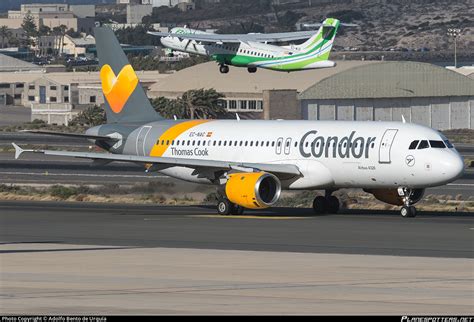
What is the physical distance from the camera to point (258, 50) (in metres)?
123

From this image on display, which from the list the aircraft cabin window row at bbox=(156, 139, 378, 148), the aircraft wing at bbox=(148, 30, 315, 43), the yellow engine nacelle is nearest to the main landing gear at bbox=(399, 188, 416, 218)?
the aircraft cabin window row at bbox=(156, 139, 378, 148)

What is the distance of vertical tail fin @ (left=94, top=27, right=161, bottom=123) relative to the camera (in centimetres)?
5875

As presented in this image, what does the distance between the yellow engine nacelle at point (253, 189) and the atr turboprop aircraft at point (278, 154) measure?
4 cm

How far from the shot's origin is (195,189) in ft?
202

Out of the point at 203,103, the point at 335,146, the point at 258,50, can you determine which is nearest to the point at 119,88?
the point at 335,146

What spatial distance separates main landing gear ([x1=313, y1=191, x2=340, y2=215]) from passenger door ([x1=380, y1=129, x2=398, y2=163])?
177 inches

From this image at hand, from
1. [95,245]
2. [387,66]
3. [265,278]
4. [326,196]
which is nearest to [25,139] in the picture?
[387,66]

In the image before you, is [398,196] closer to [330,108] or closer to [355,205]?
[355,205]

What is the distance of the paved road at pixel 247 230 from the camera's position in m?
39.2

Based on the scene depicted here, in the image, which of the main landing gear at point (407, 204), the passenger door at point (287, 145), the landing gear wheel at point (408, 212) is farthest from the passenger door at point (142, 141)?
the landing gear wheel at point (408, 212)

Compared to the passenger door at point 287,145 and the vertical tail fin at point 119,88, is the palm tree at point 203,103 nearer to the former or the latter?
the vertical tail fin at point 119,88

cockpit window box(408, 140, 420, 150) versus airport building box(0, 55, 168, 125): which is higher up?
cockpit window box(408, 140, 420, 150)

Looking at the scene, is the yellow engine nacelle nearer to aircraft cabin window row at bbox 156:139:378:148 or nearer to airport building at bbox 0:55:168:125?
aircraft cabin window row at bbox 156:139:378:148

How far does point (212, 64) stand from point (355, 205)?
278 feet
